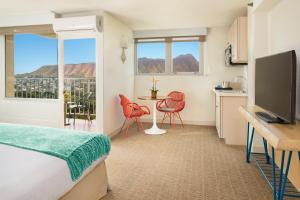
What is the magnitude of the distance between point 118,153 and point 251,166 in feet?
6.47

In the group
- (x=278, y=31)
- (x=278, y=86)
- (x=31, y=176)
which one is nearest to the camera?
(x=31, y=176)

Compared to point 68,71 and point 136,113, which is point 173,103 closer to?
point 136,113

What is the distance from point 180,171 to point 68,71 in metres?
3.83

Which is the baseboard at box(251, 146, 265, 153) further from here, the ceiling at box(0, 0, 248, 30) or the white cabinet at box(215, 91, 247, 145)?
the ceiling at box(0, 0, 248, 30)

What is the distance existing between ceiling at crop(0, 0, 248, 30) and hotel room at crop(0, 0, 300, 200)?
0.03 metres

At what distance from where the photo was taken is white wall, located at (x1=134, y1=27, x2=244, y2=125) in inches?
A: 227

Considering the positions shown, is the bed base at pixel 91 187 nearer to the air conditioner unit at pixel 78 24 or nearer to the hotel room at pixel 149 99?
the hotel room at pixel 149 99

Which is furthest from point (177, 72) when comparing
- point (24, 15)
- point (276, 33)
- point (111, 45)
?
point (24, 15)

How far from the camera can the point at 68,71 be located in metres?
5.59

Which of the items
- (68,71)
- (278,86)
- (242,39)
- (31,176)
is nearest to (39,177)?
(31,176)

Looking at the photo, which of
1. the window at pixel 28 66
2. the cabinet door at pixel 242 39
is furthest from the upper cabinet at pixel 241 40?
the window at pixel 28 66

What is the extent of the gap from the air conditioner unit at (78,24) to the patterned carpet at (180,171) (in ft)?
7.08

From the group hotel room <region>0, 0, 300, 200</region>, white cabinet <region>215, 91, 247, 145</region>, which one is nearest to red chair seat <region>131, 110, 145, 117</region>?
hotel room <region>0, 0, 300, 200</region>

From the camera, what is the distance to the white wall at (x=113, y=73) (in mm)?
4492
